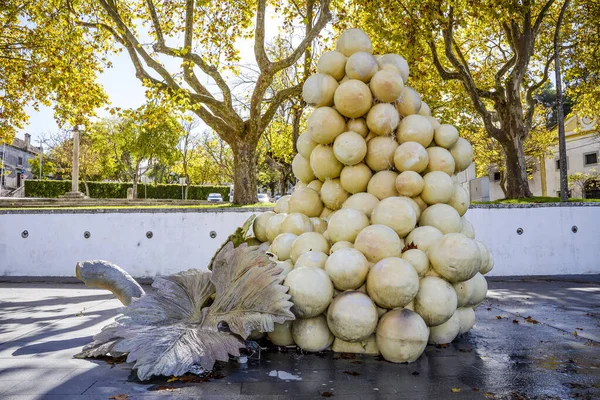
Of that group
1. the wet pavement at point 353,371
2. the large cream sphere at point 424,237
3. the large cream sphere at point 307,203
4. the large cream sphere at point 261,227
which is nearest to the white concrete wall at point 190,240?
the wet pavement at point 353,371

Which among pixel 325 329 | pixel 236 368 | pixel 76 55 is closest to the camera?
pixel 236 368

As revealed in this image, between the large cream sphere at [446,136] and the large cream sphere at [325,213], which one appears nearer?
the large cream sphere at [446,136]

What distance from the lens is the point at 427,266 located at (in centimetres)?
416

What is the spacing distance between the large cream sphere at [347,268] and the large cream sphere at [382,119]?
4.51 ft

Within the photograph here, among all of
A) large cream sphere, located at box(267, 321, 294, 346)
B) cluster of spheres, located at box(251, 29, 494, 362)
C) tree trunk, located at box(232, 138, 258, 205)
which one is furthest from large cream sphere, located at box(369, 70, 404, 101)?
tree trunk, located at box(232, 138, 258, 205)

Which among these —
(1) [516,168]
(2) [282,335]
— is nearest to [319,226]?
(2) [282,335]

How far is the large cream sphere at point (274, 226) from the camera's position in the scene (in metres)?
5.05

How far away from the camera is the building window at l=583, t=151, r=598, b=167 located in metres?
34.3

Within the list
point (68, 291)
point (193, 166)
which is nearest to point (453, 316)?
point (68, 291)

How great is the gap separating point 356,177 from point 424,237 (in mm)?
929

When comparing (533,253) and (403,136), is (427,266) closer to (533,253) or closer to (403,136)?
(403,136)

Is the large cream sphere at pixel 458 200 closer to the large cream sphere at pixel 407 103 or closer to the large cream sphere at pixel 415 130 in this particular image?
the large cream sphere at pixel 415 130

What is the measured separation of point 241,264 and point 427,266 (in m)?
1.70

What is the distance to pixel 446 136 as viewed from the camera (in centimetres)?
479
